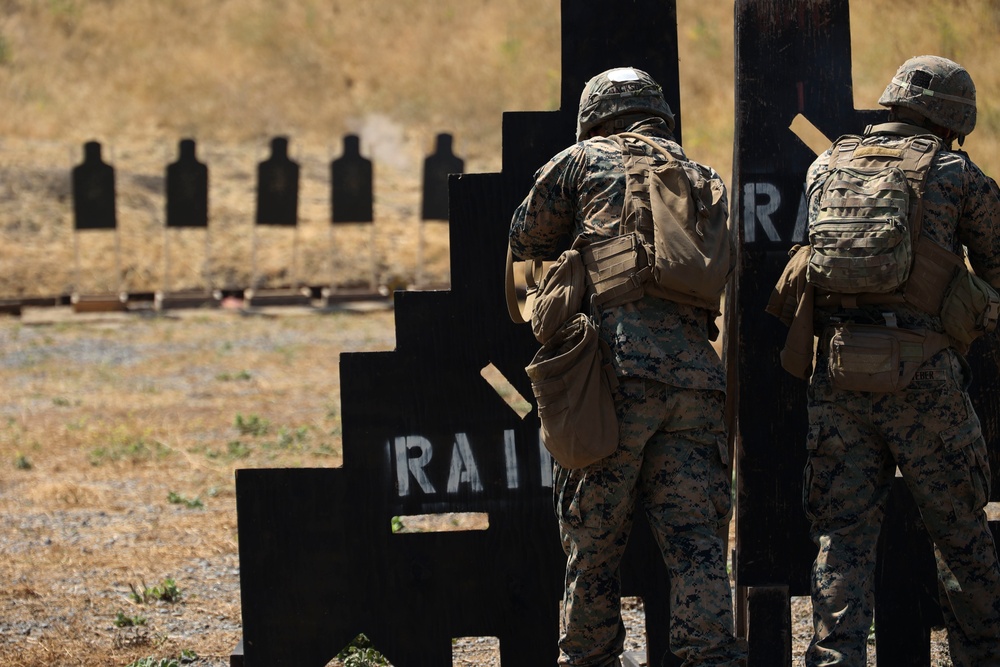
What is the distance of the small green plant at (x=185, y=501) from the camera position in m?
7.00

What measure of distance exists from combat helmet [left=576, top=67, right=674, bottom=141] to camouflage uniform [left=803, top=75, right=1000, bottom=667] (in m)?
0.49

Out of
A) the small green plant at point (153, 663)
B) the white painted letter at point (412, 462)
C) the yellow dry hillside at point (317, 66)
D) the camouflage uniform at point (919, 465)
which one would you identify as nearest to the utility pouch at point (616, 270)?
the camouflage uniform at point (919, 465)

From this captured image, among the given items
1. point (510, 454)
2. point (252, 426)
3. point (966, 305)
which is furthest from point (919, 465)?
point (252, 426)

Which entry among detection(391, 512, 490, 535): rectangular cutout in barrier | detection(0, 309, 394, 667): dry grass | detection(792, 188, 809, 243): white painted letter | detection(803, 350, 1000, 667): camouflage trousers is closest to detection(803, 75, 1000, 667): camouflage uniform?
detection(803, 350, 1000, 667): camouflage trousers

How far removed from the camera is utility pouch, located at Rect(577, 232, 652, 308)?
3.24 m

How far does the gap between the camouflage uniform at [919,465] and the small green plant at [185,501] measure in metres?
4.31

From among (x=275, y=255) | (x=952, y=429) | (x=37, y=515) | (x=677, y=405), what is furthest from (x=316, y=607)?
(x=275, y=255)

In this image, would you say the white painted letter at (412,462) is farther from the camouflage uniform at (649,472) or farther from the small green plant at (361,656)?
the small green plant at (361,656)

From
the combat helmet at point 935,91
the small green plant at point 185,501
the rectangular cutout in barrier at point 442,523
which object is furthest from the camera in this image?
the small green plant at point 185,501

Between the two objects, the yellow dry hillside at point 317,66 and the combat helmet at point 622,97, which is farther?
the yellow dry hillside at point 317,66

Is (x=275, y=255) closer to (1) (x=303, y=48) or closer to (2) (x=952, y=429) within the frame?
(1) (x=303, y=48)

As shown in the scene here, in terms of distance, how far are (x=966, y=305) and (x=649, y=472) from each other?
3.00ft

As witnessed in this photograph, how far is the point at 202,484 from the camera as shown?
24.8ft

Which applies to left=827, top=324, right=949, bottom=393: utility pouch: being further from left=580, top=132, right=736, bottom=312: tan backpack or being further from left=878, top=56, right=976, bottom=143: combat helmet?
left=878, top=56, right=976, bottom=143: combat helmet
